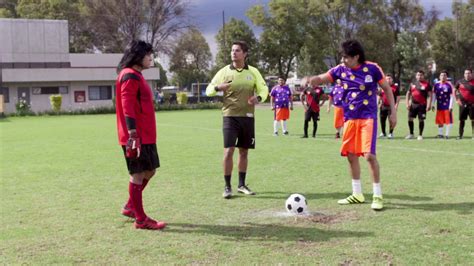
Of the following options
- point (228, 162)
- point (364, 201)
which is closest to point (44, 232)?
point (228, 162)

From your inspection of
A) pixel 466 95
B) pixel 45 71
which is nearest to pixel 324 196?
pixel 466 95

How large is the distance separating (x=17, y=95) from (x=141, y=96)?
44.1 m

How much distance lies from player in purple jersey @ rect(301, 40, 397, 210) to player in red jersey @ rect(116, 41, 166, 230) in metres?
1.99

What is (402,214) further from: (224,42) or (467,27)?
(467,27)

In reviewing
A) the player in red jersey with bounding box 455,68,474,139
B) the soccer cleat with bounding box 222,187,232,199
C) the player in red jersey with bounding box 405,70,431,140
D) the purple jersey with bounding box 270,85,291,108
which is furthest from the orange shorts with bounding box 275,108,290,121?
the soccer cleat with bounding box 222,187,232,199

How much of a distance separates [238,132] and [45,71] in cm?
4190

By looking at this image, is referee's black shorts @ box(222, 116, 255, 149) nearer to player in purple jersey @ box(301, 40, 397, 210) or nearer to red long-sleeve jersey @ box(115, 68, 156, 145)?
player in purple jersey @ box(301, 40, 397, 210)

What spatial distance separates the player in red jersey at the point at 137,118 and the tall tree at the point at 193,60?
64.4 m

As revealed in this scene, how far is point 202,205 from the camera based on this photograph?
6.95 metres

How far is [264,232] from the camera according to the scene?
18.1ft

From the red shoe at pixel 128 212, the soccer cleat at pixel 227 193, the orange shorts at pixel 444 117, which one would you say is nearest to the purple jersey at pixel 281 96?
the orange shorts at pixel 444 117

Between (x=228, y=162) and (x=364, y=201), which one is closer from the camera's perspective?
(x=364, y=201)

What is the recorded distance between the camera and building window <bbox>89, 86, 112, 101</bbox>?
48.9 meters

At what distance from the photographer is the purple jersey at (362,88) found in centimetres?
662
